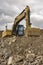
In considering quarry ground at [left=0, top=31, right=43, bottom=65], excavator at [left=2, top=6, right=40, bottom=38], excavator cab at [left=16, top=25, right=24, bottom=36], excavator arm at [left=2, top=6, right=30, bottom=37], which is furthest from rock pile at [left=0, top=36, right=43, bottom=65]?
excavator cab at [left=16, top=25, right=24, bottom=36]

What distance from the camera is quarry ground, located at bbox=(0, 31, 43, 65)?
910 inches

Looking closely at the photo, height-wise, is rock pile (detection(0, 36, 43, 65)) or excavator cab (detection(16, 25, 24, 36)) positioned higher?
excavator cab (detection(16, 25, 24, 36))

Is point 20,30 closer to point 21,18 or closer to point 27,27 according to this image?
point 21,18

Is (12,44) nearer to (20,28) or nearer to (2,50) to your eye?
(2,50)

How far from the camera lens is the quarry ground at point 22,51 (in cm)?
2312

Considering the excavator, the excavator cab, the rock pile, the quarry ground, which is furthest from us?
the excavator cab

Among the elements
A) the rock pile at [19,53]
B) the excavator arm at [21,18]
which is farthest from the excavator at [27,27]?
the rock pile at [19,53]

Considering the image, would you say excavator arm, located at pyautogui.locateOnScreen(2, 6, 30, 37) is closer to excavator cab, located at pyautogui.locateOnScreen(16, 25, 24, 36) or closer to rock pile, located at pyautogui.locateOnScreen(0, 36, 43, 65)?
excavator cab, located at pyautogui.locateOnScreen(16, 25, 24, 36)

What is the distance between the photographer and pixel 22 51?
25844 mm

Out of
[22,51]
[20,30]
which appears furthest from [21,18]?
[22,51]

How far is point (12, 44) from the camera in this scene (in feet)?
93.7

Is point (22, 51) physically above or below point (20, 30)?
below

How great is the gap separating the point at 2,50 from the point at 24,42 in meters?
2.83

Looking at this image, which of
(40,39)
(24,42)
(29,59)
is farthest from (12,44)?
(29,59)
